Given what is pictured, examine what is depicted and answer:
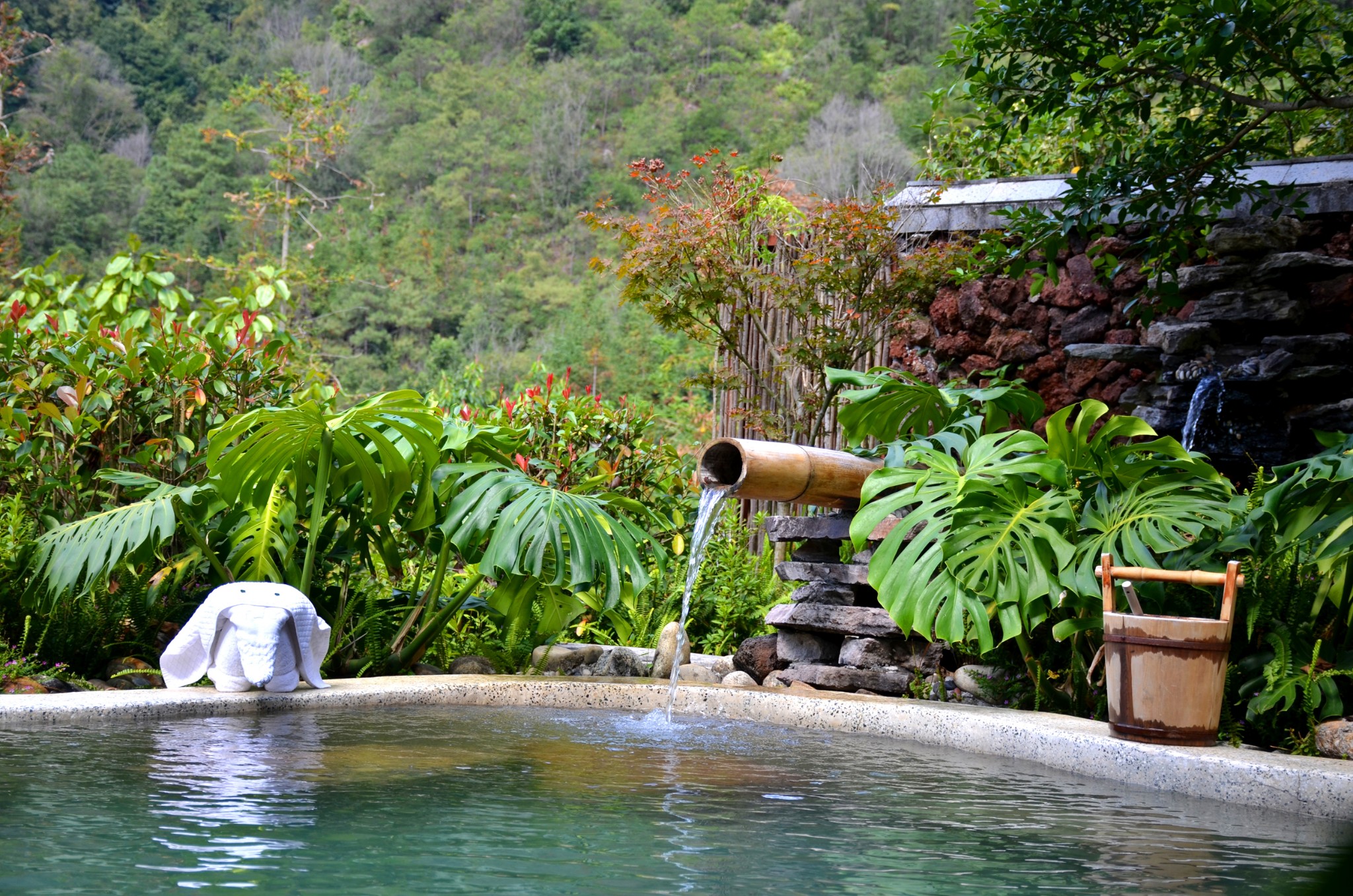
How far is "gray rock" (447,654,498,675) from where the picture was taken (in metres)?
5.78

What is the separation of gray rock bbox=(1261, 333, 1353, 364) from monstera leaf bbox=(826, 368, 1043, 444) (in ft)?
4.21

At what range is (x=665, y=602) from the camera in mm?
6793

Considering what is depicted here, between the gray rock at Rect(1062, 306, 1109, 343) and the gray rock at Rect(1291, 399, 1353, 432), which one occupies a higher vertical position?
the gray rock at Rect(1062, 306, 1109, 343)

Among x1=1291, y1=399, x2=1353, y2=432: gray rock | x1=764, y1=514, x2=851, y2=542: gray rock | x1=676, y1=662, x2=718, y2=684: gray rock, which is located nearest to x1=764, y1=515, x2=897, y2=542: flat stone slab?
x1=764, y1=514, x2=851, y2=542: gray rock

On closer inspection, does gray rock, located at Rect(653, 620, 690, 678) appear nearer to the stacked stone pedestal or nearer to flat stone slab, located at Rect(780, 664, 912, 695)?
the stacked stone pedestal

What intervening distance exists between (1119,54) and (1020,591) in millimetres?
2433

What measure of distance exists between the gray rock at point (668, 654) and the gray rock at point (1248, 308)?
9.93 feet

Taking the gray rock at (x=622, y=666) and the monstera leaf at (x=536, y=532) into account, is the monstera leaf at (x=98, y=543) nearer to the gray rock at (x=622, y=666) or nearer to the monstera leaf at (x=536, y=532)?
the monstera leaf at (x=536, y=532)

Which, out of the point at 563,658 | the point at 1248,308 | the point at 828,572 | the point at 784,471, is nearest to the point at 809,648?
the point at 828,572

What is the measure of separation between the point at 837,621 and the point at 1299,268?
287cm

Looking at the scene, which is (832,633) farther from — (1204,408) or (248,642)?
(248,642)

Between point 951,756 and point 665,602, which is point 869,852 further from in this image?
point 665,602

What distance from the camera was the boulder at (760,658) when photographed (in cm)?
582

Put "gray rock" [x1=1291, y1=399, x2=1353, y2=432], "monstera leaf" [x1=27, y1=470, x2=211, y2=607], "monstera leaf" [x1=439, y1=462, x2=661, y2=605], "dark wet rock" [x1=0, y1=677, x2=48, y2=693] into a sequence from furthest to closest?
"gray rock" [x1=1291, y1=399, x2=1353, y2=432], "monstera leaf" [x1=439, y1=462, x2=661, y2=605], "monstera leaf" [x1=27, y1=470, x2=211, y2=607], "dark wet rock" [x1=0, y1=677, x2=48, y2=693]
